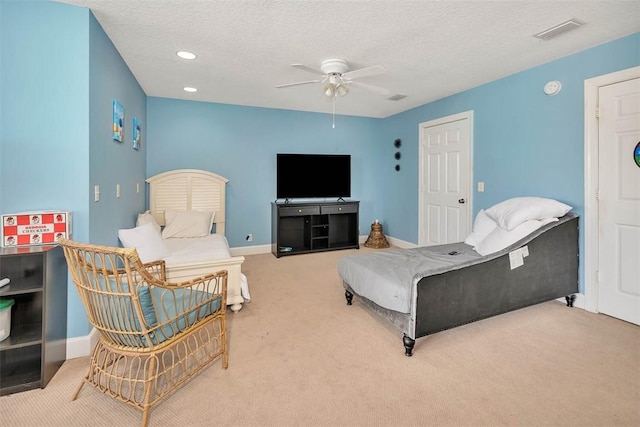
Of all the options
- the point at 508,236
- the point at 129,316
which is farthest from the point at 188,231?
the point at 508,236

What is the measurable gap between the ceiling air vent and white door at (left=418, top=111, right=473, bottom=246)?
145 centimetres

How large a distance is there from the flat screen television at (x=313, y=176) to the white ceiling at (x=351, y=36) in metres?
1.55

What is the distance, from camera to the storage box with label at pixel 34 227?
185 centimetres

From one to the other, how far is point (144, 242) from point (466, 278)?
8.51 feet

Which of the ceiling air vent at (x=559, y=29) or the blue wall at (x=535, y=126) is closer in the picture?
the ceiling air vent at (x=559, y=29)

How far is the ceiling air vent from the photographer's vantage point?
2.34 m

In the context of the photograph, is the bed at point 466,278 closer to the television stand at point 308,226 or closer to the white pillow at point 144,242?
the white pillow at point 144,242

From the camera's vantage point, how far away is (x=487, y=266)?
2320 mm

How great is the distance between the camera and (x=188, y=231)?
3.97 meters

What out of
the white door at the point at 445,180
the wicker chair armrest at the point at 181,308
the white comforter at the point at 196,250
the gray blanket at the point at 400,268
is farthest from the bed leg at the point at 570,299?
the white comforter at the point at 196,250

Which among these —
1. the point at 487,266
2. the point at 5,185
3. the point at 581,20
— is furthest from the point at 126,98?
the point at 581,20

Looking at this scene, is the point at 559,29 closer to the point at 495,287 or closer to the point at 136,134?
the point at 495,287

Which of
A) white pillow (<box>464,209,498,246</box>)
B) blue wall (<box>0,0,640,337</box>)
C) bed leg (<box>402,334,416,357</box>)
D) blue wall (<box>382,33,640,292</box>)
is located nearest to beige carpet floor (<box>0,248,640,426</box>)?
bed leg (<box>402,334,416,357</box>)

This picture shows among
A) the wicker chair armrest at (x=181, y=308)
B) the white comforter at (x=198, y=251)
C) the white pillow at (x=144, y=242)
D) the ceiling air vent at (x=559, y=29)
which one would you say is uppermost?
the ceiling air vent at (x=559, y=29)
